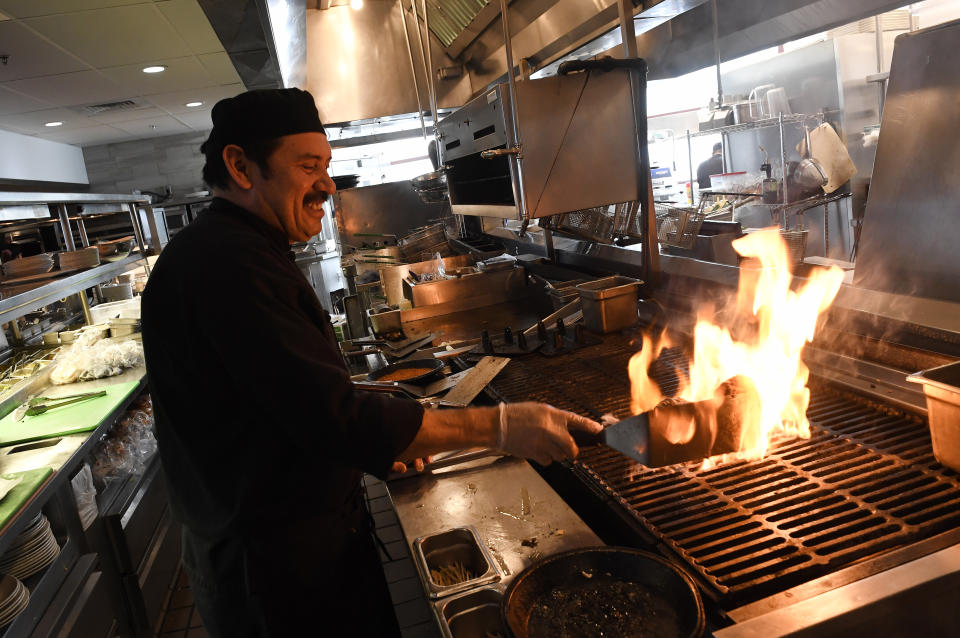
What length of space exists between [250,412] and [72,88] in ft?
23.5

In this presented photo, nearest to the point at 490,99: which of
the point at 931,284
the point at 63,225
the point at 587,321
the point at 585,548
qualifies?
the point at 587,321

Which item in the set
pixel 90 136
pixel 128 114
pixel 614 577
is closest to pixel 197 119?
pixel 128 114

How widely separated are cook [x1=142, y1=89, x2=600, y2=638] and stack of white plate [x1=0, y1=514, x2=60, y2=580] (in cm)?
131

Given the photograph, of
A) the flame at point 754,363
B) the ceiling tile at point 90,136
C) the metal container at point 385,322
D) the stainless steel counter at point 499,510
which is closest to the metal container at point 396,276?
the metal container at point 385,322

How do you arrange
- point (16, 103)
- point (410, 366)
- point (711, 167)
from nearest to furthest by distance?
point (410, 366)
point (16, 103)
point (711, 167)

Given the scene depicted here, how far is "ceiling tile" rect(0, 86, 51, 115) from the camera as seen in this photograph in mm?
6477

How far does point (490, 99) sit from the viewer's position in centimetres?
278

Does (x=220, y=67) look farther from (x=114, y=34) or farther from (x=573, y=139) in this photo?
(x=573, y=139)

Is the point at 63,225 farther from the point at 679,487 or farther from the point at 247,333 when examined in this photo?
the point at 679,487

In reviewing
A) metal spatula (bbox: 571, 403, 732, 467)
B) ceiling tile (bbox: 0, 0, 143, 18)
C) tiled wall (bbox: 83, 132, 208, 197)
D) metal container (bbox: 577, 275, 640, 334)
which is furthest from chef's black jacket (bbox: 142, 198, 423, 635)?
tiled wall (bbox: 83, 132, 208, 197)

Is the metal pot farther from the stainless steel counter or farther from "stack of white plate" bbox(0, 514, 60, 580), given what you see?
"stack of white plate" bbox(0, 514, 60, 580)

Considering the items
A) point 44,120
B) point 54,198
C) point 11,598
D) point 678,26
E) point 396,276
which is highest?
point 44,120

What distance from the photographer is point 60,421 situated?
3.12 meters

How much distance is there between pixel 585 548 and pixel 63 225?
4.84m
